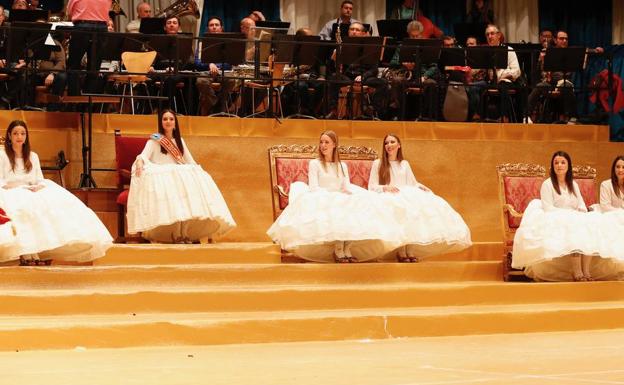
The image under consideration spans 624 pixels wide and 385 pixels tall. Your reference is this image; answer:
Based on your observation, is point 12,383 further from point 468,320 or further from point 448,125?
point 448,125

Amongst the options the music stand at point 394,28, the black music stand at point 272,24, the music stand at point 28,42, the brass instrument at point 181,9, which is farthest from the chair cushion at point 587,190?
the brass instrument at point 181,9

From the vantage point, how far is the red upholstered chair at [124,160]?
869 centimetres

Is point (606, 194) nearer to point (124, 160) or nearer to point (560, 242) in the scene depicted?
point (560, 242)

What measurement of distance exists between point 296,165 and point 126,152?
133 cm

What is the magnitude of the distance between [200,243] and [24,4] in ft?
10.9

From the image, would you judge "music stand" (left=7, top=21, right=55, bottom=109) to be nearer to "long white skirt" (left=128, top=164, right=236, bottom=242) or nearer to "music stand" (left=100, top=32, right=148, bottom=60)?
"music stand" (left=100, top=32, right=148, bottom=60)

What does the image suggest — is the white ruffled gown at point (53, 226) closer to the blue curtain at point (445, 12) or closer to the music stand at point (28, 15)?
the music stand at point (28, 15)

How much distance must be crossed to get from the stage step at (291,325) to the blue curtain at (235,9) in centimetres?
656

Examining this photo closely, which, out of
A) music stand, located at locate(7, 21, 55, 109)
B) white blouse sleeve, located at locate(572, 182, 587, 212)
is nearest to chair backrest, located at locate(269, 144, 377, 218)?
white blouse sleeve, located at locate(572, 182, 587, 212)

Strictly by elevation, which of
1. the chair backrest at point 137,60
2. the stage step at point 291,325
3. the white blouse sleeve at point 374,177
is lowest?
the stage step at point 291,325

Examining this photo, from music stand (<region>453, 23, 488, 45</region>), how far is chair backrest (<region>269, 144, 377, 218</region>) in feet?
9.07

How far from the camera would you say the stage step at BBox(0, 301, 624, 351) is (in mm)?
5941

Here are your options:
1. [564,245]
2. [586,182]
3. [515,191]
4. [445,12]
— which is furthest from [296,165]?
[445,12]

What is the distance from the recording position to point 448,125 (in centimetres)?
1049
